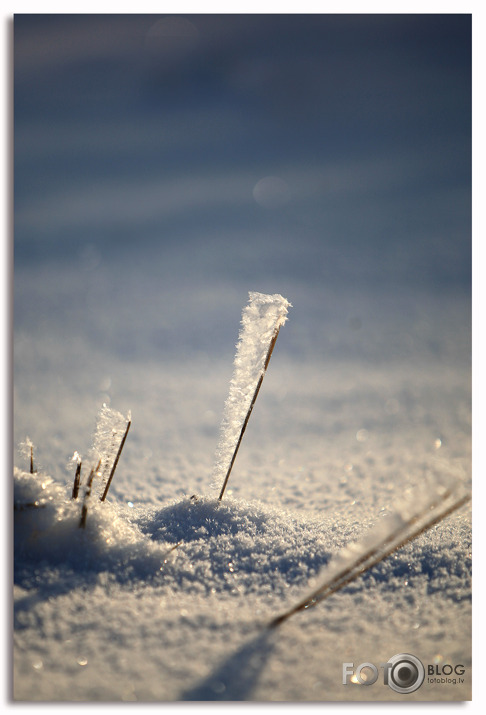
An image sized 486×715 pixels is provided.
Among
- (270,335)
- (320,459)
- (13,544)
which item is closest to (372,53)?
(270,335)

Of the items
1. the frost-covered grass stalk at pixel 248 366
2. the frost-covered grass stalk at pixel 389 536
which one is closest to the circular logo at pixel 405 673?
the frost-covered grass stalk at pixel 389 536

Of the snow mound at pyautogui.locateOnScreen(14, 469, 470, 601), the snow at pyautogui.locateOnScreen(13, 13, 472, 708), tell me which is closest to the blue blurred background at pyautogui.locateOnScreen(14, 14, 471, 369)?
the snow at pyautogui.locateOnScreen(13, 13, 472, 708)

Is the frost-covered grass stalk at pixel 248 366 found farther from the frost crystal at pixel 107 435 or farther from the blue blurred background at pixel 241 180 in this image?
the blue blurred background at pixel 241 180

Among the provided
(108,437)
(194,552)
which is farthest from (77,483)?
(194,552)

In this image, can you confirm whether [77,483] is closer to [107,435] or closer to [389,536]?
[107,435]

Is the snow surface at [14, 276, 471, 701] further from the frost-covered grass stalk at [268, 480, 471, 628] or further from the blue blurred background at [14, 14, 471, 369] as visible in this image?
the blue blurred background at [14, 14, 471, 369]
